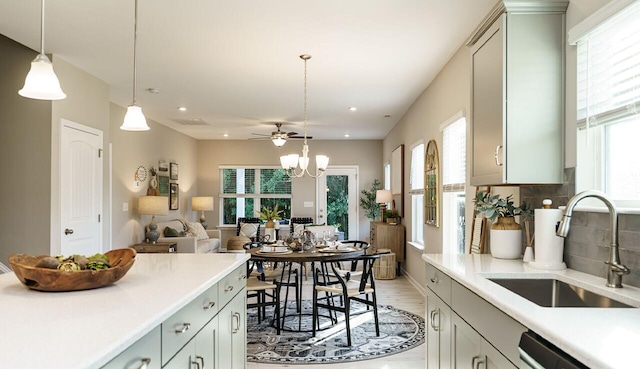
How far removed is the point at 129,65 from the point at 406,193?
14.6 ft

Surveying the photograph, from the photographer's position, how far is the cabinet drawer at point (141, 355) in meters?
1.13

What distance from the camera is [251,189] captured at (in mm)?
10195

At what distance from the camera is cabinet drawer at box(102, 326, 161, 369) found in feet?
3.70

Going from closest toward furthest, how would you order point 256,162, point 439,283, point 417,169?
point 439,283
point 417,169
point 256,162

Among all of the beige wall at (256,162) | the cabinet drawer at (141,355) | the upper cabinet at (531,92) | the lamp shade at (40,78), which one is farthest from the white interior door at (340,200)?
the cabinet drawer at (141,355)

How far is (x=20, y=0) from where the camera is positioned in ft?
9.90

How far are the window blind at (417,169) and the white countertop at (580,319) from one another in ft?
13.2

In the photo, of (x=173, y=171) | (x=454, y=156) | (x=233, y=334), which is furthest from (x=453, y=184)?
(x=173, y=171)

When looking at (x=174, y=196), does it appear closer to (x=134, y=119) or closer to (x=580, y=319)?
(x=134, y=119)

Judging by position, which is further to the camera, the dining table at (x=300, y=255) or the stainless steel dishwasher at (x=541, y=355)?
the dining table at (x=300, y=255)

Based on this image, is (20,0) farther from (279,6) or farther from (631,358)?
(631,358)

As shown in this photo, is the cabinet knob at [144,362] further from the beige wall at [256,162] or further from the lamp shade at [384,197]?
the beige wall at [256,162]

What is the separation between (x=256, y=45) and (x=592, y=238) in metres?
3.00

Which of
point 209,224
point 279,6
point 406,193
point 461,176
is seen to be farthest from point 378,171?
point 279,6
